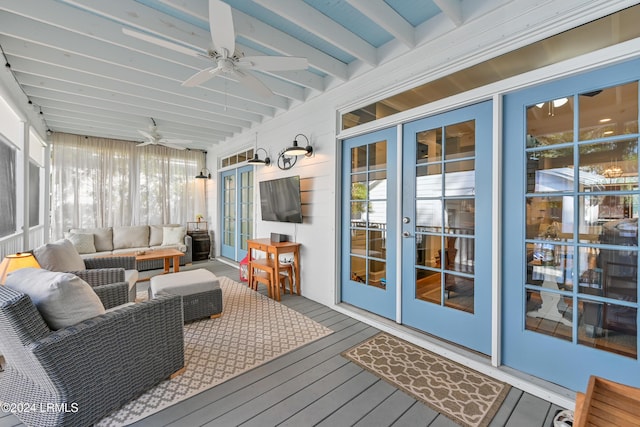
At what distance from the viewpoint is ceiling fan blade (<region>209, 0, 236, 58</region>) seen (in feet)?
5.24

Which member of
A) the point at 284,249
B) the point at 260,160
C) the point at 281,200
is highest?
the point at 260,160

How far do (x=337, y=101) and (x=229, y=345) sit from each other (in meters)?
2.95

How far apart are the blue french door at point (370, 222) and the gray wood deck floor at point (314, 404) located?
3.24ft

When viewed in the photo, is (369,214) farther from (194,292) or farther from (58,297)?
(58,297)

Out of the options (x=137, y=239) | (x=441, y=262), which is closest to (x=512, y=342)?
(x=441, y=262)

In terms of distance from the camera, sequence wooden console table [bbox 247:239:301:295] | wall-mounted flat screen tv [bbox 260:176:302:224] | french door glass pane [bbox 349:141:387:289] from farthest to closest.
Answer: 1. wall-mounted flat screen tv [bbox 260:176:302:224]
2. wooden console table [bbox 247:239:301:295]
3. french door glass pane [bbox 349:141:387:289]

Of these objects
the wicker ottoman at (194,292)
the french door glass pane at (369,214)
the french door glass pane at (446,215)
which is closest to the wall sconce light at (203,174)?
the wicker ottoman at (194,292)

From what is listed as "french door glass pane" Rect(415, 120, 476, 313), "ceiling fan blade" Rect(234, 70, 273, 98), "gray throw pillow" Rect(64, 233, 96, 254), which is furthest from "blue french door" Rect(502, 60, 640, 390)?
"gray throw pillow" Rect(64, 233, 96, 254)

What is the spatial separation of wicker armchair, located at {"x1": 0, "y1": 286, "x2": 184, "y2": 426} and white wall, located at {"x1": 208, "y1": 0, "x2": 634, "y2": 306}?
2.11 metres

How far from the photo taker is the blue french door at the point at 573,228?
1674mm

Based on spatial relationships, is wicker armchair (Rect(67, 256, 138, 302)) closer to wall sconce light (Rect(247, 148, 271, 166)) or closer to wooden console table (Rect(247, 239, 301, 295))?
wooden console table (Rect(247, 239, 301, 295))

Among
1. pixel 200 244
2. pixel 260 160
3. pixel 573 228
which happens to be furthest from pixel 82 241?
pixel 573 228

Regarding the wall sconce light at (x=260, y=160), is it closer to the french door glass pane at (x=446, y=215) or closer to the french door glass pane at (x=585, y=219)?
the french door glass pane at (x=446, y=215)

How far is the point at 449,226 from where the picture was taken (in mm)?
2480
